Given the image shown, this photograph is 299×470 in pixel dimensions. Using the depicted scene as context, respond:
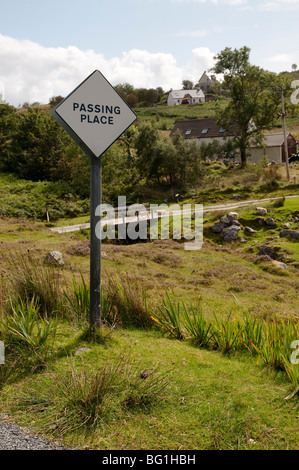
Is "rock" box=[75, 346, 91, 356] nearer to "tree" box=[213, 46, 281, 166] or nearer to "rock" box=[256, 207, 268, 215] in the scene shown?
"rock" box=[256, 207, 268, 215]

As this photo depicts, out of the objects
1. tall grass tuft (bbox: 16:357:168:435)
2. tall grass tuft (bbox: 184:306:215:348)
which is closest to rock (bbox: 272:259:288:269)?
tall grass tuft (bbox: 184:306:215:348)

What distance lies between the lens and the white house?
10225 cm

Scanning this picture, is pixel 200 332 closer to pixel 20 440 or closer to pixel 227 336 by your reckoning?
pixel 227 336

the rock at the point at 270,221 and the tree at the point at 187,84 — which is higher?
the tree at the point at 187,84

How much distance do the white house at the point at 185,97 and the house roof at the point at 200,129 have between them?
45254 mm

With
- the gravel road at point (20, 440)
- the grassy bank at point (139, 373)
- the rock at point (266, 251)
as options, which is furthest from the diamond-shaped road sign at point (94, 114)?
the rock at point (266, 251)

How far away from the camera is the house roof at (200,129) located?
182 ft

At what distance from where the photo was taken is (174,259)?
17.9 m

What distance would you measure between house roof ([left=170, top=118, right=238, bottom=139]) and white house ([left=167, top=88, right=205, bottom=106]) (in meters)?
45.3

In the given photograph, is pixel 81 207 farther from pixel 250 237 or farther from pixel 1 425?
pixel 1 425

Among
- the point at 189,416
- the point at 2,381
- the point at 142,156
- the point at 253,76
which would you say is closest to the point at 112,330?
the point at 2,381

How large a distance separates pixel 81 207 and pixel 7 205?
5346 millimetres

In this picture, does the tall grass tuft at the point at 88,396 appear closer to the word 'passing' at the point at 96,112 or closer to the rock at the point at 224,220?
the word 'passing' at the point at 96,112

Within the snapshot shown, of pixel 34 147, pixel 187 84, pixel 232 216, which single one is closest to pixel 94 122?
pixel 232 216
